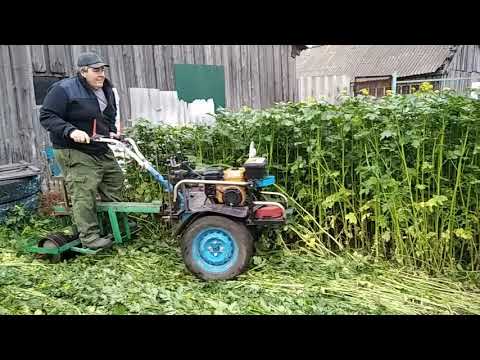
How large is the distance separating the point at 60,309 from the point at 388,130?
307cm

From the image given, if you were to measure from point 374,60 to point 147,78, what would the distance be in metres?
19.7

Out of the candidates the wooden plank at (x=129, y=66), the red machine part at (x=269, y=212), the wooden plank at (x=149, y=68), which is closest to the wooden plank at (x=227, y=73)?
the wooden plank at (x=149, y=68)

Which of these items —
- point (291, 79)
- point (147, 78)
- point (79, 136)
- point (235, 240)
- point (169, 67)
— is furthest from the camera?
point (291, 79)

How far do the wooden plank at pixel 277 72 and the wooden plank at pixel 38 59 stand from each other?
5.51m

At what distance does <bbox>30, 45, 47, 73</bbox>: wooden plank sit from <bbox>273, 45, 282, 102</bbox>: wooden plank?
5.51 metres

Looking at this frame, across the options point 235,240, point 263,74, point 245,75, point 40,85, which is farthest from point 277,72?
point 235,240

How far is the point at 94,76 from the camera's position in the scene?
426 cm

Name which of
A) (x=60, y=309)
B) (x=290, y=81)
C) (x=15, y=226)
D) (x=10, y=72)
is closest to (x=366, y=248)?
(x=60, y=309)

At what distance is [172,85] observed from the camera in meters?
8.17

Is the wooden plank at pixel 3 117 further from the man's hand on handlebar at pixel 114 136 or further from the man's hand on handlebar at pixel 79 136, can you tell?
the man's hand on handlebar at pixel 79 136

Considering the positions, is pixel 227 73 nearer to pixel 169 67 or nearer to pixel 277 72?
pixel 169 67

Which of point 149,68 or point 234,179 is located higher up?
point 149,68

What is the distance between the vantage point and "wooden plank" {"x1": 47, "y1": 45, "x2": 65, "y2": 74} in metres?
6.30
